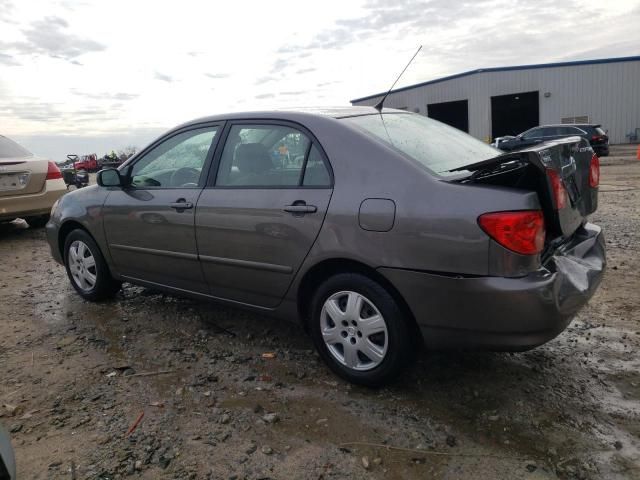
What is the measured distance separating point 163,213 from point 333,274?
58.6 inches

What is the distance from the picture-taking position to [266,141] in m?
3.38

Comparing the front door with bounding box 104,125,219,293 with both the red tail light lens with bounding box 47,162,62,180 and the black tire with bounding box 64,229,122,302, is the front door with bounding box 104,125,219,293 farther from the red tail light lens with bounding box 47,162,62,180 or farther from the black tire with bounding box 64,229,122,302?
the red tail light lens with bounding box 47,162,62,180

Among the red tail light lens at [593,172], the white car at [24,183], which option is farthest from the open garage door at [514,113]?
the red tail light lens at [593,172]

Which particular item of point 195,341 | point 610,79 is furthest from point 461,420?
point 610,79

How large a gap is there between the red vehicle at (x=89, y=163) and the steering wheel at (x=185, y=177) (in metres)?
37.4

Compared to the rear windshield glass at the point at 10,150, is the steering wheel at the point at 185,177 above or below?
below

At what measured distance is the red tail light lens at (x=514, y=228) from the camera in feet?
7.87

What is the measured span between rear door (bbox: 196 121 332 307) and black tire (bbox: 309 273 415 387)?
9.8 inches

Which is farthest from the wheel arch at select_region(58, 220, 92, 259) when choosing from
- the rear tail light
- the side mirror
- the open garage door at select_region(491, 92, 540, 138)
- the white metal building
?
the open garage door at select_region(491, 92, 540, 138)

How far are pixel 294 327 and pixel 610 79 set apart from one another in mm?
31315

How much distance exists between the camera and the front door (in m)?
3.68

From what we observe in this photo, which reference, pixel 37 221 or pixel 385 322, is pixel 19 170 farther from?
pixel 385 322

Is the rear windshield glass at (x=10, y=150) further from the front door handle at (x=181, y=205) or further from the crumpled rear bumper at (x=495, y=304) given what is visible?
the crumpled rear bumper at (x=495, y=304)

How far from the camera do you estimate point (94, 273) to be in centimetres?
461
